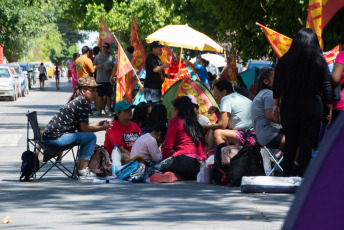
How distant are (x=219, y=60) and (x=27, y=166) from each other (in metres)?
28.2

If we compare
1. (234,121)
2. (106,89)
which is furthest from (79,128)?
(106,89)

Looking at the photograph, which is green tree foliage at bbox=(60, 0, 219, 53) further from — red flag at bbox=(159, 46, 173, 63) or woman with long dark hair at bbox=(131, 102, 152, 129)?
woman with long dark hair at bbox=(131, 102, 152, 129)

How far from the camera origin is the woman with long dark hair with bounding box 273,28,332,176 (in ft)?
23.4

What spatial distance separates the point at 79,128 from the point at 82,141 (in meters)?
0.27

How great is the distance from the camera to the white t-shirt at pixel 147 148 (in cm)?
918

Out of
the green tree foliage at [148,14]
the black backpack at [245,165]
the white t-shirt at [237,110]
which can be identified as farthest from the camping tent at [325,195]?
the green tree foliage at [148,14]

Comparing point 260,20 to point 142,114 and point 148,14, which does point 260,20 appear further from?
point 148,14

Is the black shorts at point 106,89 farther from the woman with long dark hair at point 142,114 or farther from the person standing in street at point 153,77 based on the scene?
the woman with long dark hair at point 142,114

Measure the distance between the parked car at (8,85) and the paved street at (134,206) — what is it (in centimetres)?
2538

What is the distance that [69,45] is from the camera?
155 m

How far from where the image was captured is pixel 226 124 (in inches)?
369

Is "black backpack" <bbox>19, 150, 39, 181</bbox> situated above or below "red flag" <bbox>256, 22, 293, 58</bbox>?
below

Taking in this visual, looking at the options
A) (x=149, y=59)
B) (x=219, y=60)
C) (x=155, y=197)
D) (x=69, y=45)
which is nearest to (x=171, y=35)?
(x=149, y=59)

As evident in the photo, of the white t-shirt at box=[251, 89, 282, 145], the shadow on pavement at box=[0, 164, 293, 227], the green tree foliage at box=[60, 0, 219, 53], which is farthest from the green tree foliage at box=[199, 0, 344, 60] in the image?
the green tree foliage at box=[60, 0, 219, 53]
